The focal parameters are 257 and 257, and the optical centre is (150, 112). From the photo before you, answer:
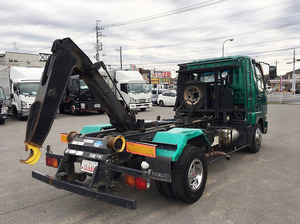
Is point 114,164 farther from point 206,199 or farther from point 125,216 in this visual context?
point 206,199

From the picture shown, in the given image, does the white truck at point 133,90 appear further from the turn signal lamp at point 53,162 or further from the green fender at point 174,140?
the green fender at point 174,140

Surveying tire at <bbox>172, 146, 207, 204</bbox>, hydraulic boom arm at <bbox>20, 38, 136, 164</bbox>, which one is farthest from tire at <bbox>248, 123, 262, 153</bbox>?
hydraulic boom arm at <bbox>20, 38, 136, 164</bbox>

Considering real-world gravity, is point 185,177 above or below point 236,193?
above

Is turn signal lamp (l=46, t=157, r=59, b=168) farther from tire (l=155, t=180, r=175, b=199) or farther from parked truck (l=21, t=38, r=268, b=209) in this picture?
tire (l=155, t=180, r=175, b=199)

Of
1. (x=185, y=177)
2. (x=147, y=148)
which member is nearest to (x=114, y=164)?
(x=147, y=148)

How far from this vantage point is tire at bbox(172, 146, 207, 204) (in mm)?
3639

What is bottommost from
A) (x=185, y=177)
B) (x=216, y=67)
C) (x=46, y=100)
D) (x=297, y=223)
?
(x=297, y=223)

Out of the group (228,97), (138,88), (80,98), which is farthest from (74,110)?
(228,97)

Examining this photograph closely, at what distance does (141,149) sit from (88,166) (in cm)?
77

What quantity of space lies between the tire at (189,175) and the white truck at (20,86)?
13.5m

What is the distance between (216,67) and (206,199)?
11.2 feet

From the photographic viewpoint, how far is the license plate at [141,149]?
3459 mm

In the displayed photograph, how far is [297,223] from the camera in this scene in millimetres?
3258

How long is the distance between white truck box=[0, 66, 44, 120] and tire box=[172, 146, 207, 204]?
13.5 meters
